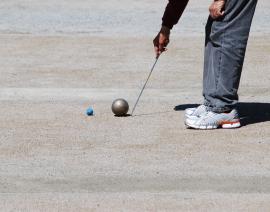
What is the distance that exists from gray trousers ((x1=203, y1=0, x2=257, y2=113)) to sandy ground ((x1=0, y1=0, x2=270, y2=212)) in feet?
1.02

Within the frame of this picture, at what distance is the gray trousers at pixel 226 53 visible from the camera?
820 centimetres

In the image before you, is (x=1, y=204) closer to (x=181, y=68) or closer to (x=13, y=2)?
(x=181, y=68)

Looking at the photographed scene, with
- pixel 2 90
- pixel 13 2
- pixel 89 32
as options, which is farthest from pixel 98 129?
pixel 13 2

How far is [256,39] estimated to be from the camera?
44.1ft

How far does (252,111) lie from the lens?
9234 millimetres

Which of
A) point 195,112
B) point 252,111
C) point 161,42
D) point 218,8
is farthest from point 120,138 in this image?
point 252,111

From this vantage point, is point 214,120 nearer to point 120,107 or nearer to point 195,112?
point 195,112

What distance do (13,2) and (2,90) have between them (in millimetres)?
7555

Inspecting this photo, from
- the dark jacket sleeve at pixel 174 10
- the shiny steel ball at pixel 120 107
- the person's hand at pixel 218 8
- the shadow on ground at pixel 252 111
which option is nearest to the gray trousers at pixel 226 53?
the person's hand at pixel 218 8

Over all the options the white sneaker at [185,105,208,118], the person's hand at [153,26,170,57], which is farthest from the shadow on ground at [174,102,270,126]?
the person's hand at [153,26,170,57]

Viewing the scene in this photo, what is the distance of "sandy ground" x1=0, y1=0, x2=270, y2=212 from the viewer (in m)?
6.39

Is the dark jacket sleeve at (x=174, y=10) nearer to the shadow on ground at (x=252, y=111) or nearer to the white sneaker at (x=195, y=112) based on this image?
the white sneaker at (x=195, y=112)

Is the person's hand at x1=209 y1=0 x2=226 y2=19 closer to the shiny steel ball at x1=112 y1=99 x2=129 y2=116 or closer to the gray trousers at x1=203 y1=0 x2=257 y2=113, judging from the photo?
the gray trousers at x1=203 y1=0 x2=257 y2=113

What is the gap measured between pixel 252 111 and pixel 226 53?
1.07 metres
